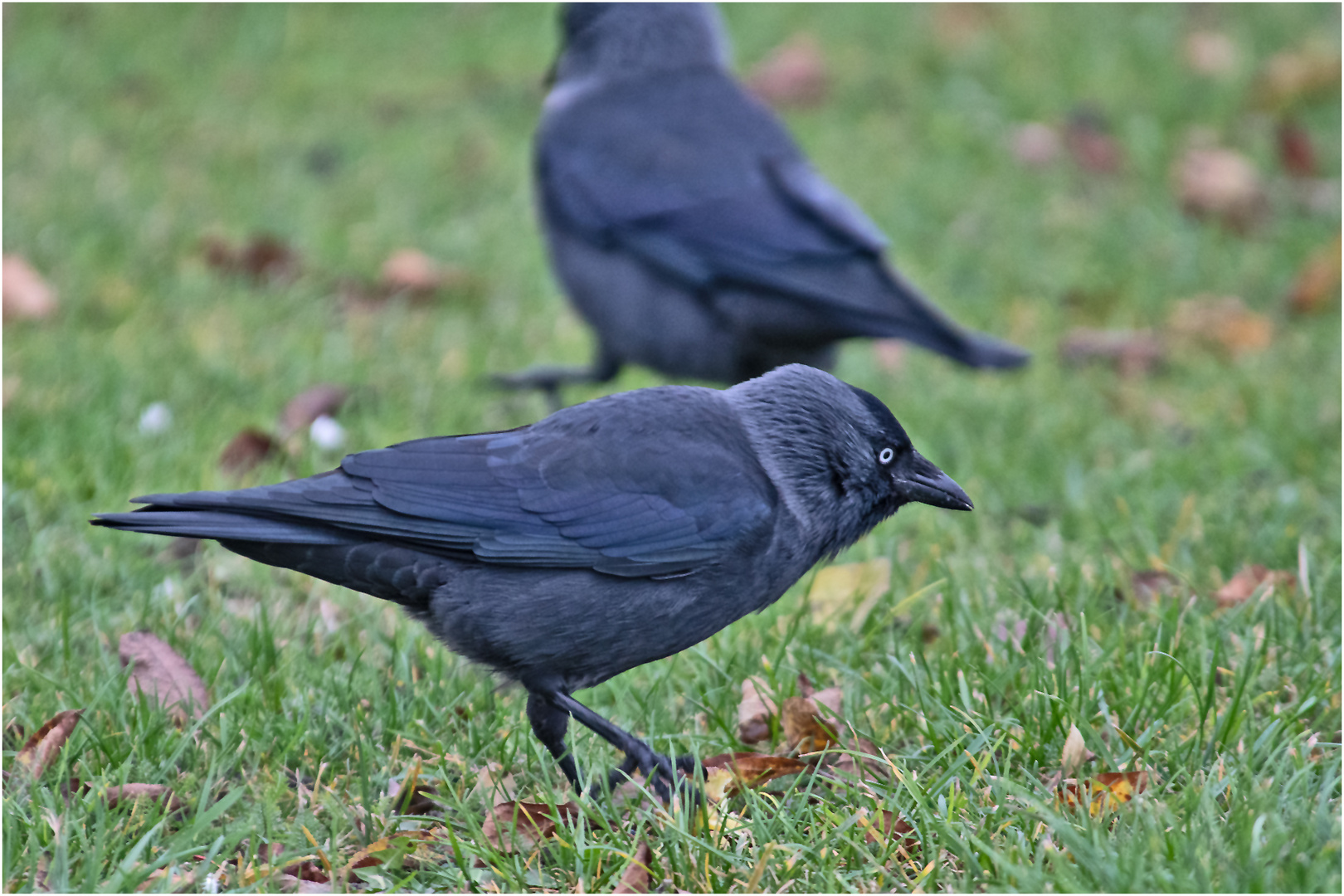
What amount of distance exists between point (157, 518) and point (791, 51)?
6.70m

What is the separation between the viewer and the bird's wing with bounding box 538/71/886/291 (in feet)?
15.2

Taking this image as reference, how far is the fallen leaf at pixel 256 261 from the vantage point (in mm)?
5938

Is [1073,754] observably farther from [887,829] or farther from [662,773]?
[662,773]

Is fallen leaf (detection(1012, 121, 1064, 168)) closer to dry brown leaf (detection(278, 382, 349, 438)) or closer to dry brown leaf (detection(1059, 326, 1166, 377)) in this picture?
dry brown leaf (detection(1059, 326, 1166, 377))

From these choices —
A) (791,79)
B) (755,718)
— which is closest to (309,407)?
(755,718)

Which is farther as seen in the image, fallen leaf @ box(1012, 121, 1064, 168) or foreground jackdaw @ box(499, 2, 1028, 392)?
fallen leaf @ box(1012, 121, 1064, 168)

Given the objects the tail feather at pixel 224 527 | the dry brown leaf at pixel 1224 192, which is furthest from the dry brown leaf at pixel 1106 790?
the dry brown leaf at pixel 1224 192

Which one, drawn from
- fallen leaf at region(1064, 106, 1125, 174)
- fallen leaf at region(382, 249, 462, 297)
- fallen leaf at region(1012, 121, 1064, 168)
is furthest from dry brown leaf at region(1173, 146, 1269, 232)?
fallen leaf at region(382, 249, 462, 297)

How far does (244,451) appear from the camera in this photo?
4176 millimetres

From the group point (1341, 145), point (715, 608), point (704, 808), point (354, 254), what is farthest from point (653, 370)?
point (1341, 145)

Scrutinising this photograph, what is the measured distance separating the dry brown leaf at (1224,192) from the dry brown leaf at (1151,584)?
3925 mm

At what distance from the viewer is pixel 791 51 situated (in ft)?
28.0

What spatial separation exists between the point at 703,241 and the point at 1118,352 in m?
1.97

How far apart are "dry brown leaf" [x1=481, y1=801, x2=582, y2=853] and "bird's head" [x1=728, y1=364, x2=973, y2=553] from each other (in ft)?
2.49
